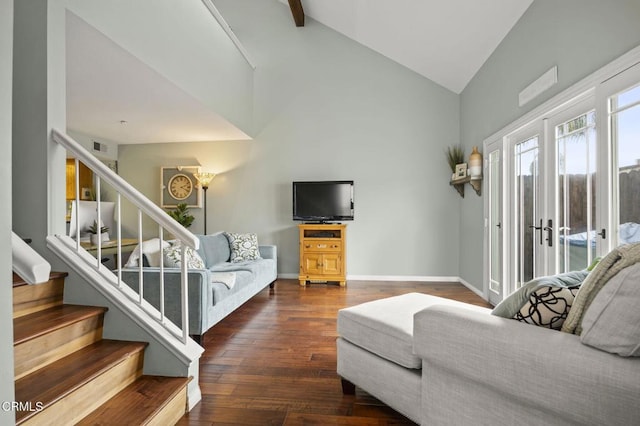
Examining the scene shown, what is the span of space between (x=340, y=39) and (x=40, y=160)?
182 inches

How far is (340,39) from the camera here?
5426mm

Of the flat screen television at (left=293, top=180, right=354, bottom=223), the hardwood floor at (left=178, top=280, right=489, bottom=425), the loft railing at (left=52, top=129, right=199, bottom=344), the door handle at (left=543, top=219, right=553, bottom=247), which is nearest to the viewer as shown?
the hardwood floor at (left=178, top=280, right=489, bottom=425)

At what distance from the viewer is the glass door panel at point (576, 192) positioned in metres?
2.36

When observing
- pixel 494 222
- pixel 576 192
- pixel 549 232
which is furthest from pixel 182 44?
pixel 494 222

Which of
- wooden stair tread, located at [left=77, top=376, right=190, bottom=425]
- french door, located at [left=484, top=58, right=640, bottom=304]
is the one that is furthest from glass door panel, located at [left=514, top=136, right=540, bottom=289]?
wooden stair tread, located at [left=77, top=376, right=190, bottom=425]

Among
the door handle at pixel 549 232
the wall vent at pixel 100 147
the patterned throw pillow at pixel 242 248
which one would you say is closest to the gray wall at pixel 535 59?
the door handle at pixel 549 232

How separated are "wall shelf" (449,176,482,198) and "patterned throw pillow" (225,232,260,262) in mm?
2936

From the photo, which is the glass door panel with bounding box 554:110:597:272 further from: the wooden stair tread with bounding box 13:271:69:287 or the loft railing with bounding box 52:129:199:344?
the wooden stair tread with bounding box 13:271:69:287

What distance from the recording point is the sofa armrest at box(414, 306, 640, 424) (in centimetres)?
99

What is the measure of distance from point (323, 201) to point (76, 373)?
13.1ft

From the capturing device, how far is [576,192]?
8.27 feet

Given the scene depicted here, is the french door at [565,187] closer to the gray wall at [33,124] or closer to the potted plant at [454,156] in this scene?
the potted plant at [454,156]

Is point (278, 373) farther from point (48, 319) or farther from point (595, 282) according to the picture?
point (595, 282)

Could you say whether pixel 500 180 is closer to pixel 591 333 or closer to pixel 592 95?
pixel 592 95
